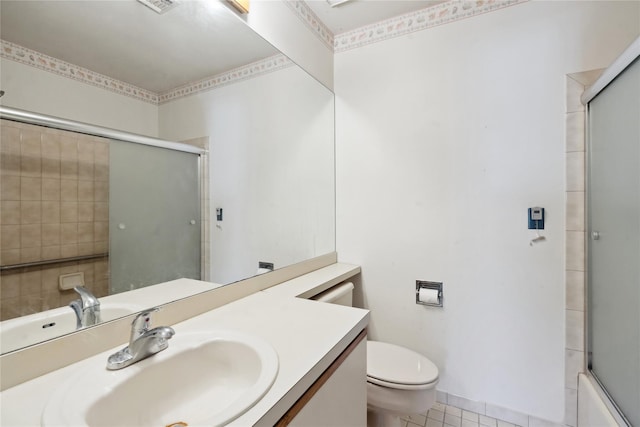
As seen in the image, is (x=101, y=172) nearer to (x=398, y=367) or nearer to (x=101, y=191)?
(x=101, y=191)

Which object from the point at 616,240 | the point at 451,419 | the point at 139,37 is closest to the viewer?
the point at 139,37

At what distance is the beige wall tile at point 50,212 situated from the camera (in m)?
0.68

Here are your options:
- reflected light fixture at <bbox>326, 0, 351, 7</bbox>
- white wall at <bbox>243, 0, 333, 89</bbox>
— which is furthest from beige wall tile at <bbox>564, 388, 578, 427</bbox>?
reflected light fixture at <bbox>326, 0, 351, 7</bbox>

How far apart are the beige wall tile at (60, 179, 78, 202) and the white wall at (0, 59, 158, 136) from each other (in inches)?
6.6

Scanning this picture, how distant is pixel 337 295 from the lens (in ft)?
5.03

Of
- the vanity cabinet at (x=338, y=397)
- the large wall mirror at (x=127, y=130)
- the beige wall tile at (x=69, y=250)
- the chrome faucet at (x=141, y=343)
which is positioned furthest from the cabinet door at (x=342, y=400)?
the beige wall tile at (x=69, y=250)

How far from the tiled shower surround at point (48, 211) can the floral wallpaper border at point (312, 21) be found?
1.30 m

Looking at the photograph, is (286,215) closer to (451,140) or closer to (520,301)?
(451,140)

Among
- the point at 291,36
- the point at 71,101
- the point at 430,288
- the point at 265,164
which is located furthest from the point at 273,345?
the point at 291,36

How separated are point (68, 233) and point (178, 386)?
492 millimetres

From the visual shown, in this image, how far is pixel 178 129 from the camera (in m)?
1.02

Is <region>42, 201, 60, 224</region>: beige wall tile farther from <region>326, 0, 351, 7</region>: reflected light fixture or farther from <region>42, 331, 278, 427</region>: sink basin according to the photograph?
<region>326, 0, 351, 7</region>: reflected light fixture

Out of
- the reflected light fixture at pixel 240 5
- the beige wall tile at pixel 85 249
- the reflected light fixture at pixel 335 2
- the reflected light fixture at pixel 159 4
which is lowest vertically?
the beige wall tile at pixel 85 249

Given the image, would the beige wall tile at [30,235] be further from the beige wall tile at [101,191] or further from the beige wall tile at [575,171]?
the beige wall tile at [575,171]
